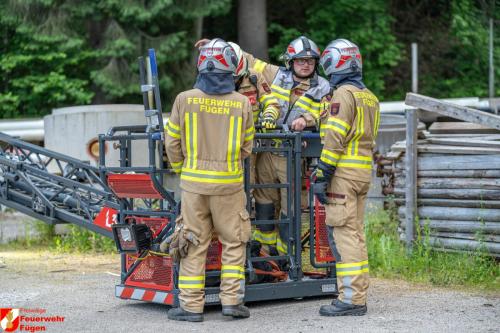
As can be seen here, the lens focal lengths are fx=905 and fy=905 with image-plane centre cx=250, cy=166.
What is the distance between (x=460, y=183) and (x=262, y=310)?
287 centimetres

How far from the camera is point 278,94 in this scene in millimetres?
8219

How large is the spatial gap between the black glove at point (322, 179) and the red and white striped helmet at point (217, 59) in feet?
3.48

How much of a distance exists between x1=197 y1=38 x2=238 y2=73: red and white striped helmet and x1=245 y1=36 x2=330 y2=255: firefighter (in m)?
0.94

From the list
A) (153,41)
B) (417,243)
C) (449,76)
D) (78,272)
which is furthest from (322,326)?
(449,76)

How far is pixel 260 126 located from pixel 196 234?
1468 millimetres

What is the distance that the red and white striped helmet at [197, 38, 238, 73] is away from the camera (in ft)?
23.1

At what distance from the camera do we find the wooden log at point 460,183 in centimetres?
908

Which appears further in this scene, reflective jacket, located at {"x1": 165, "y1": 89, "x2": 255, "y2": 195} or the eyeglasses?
the eyeglasses

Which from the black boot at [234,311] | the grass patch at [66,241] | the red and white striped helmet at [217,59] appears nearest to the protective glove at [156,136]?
the red and white striped helmet at [217,59]

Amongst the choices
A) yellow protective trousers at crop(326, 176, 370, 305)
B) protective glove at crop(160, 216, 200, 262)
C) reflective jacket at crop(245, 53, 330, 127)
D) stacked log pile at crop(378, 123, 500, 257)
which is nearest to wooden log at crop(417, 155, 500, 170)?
stacked log pile at crop(378, 123, 500, 257)

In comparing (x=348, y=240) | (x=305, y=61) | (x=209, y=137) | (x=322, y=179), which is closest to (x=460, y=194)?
(x=305, y=61)

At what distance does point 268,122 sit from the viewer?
7879 mm

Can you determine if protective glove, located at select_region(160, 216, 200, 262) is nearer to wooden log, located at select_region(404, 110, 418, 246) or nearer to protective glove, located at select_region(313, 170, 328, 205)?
protective glove, located at select_region(313, 170, 328, 205)

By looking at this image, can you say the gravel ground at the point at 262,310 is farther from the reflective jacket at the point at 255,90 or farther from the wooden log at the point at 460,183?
the reflective jacket at the point at 255,90
